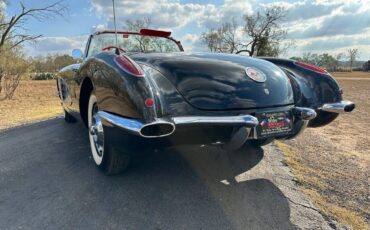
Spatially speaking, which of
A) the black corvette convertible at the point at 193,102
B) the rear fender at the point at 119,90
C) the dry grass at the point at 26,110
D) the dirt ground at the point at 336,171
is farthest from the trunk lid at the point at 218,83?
the dry grass at the point at 26,110

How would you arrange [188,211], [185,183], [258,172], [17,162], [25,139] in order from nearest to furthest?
[188,211] → [185,183] → [258,172] → [17,162] → [25,139]

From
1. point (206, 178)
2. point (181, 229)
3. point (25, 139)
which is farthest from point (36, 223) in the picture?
point (25, 139)

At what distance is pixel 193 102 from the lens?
260 centimetres

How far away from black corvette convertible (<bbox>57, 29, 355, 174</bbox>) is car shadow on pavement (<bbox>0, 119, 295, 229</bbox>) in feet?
1.04

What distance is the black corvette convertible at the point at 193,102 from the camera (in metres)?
2.46

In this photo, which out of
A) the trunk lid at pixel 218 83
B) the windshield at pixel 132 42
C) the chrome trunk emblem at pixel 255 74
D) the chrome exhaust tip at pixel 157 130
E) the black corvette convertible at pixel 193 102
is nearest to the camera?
the chrome exhaust tip at pixel 157 130

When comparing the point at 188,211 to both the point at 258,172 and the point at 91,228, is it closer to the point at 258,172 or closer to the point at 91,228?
the point at 91,228

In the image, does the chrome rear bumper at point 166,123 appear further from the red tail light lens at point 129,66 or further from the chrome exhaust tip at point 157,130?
the red tail light lens at point 129,66

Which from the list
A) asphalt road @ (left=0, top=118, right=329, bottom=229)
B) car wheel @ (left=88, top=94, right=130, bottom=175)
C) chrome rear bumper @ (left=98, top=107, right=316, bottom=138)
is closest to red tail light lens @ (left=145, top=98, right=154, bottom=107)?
chrome rear bumper @ (left=98, top=107, right=316, bottom=138)

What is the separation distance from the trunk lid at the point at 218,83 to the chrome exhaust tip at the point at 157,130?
0.34 metres

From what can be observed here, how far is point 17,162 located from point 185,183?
2.16 meters

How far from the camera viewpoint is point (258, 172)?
3408 mm

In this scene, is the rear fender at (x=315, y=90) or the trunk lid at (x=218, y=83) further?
the rear fender at (x=315, y=90)

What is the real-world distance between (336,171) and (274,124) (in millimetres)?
1353
